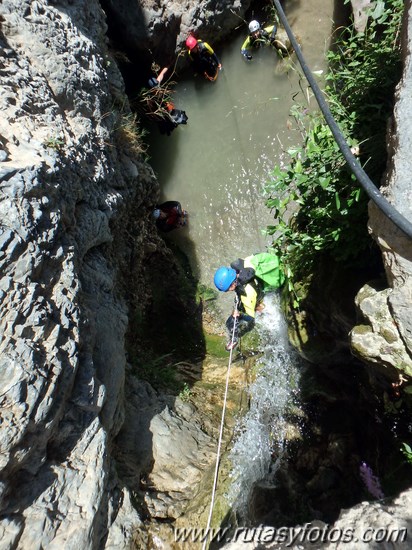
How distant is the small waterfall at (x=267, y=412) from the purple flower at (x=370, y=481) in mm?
972

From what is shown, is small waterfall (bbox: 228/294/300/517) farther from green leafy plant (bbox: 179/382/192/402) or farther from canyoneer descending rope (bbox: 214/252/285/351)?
green leafy plant (bbox: 179/382/192/402)

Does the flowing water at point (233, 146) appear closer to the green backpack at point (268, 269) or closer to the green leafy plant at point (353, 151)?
the green backpack at point (268, 269)

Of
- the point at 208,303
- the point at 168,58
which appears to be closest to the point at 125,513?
the point at 208,303

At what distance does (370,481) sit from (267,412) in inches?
58.4

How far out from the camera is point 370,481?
3.87m

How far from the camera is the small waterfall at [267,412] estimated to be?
4374 mm

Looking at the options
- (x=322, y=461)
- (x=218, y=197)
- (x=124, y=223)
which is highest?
(x=124, y=223)

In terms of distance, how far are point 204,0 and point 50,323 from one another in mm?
6209

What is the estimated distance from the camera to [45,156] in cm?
321

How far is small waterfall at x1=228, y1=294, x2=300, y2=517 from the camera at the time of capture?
4374mm

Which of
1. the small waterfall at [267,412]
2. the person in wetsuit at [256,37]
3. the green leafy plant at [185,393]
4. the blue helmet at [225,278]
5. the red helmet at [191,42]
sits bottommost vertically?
Answer: the small waterfall at [267,412]

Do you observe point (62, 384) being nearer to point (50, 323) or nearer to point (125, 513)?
point (50, 323)

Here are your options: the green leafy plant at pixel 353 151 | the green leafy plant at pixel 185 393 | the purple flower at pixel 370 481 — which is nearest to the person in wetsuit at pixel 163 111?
the green leafy plant at pixel 353 151

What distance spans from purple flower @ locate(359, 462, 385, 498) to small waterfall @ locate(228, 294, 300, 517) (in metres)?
0.97
